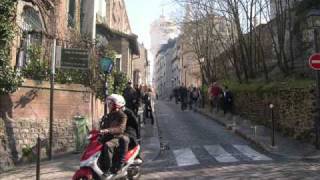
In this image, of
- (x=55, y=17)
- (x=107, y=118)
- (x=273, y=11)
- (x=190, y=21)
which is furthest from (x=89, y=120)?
(x=190, y=21)

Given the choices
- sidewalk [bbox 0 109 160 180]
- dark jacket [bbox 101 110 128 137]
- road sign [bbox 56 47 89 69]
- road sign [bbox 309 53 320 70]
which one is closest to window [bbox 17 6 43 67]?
road sign [bbox 56 47 89 69]

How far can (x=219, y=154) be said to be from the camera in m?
15.3

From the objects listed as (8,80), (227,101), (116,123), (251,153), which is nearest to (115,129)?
(116,123)

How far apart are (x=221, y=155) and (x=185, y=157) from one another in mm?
1042

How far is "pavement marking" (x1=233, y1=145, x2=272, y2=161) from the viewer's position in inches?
569

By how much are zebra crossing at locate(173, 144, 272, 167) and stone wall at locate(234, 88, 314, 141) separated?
1.95 meters

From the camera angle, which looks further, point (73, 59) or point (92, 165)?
point (73, 59)

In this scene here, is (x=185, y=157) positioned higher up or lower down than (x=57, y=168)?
higher up

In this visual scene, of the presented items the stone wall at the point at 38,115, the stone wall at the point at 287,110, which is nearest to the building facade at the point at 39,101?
the stone wall at the point at 38,115

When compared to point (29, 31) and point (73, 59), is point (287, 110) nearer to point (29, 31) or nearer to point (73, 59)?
point (73, 59)

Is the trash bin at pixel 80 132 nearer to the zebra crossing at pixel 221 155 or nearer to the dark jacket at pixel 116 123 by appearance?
the zebra crossing at pixel 221 155

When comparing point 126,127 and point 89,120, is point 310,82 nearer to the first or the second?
point 89,120

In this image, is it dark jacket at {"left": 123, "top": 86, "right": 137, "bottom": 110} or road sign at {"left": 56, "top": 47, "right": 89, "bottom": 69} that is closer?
road sign at {"left": 56, "top": 47, "right": 89, "bottom": 69}

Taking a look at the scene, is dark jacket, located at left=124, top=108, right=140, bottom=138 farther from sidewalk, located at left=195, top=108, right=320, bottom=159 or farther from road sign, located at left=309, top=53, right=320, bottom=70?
road sign, located at left=309, top=53, right=320, bottom=70
